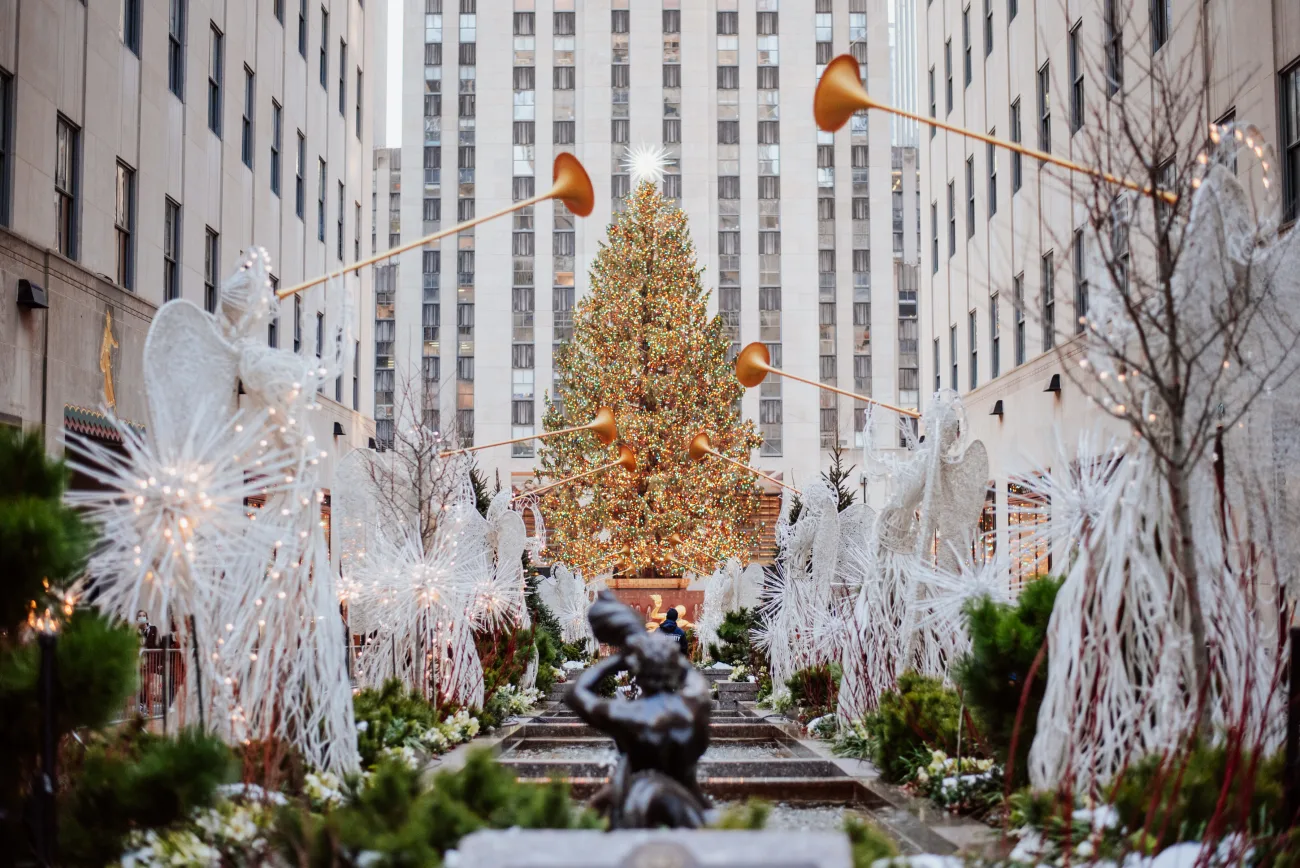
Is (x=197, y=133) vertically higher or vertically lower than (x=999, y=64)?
lower

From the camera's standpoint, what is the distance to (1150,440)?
7.60m

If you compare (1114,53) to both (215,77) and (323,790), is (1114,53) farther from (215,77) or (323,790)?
(215,77)

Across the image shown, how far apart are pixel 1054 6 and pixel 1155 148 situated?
2109cm

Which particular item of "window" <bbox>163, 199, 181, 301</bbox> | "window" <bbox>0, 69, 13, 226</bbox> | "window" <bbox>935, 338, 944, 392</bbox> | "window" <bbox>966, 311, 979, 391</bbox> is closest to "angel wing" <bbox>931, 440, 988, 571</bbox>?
"window" <bbox>0, 69, 13, 226</bbox>

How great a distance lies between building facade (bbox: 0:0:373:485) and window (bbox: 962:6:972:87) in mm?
16832

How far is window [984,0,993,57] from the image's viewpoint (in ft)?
106

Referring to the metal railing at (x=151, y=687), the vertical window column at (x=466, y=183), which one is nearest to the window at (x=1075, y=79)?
the metal railing at (x=151, y=687)

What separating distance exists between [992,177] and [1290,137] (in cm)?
1507

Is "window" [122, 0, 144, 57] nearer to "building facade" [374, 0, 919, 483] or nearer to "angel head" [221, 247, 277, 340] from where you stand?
"angel head" [221, 247, 277, 340]

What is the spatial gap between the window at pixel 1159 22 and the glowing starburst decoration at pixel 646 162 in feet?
165

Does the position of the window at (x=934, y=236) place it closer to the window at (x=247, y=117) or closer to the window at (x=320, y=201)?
the window at (x=320, y=201)

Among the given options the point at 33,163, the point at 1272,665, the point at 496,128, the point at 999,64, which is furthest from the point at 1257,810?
the point at 496,128

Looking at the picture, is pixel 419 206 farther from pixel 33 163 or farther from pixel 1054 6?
pixel 33 163

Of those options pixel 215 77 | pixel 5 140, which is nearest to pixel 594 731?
pixel 5 140
